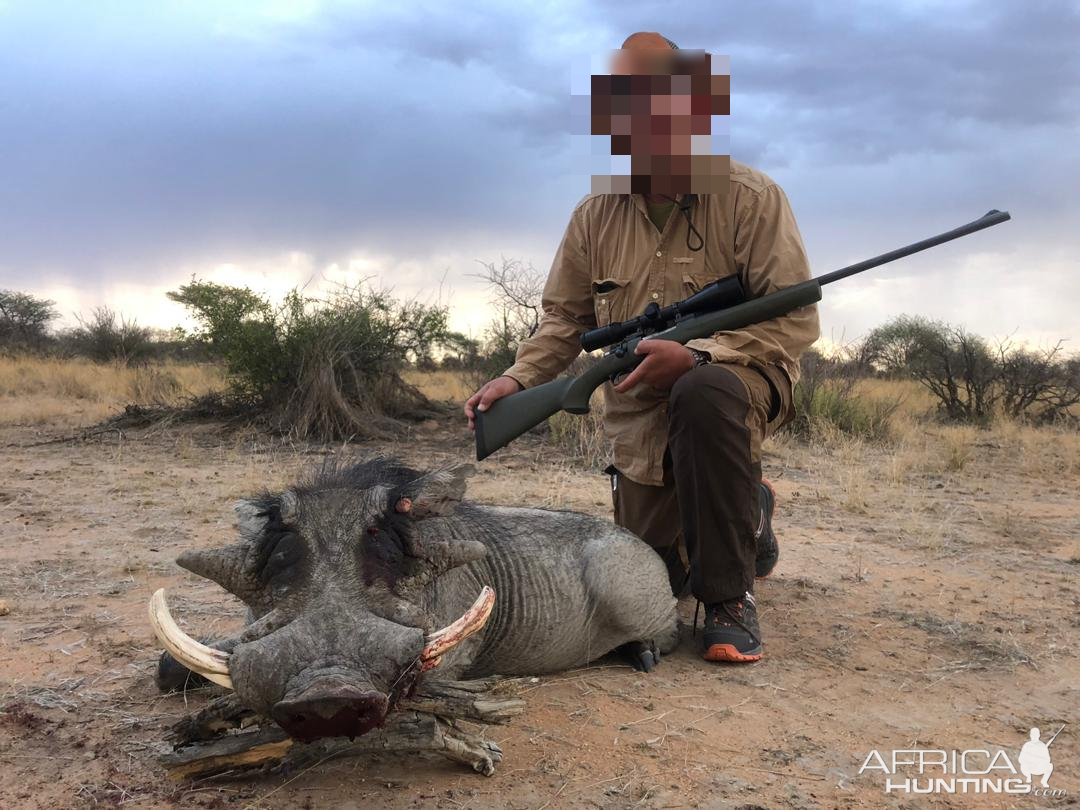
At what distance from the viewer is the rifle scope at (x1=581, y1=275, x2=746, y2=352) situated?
3.93 m

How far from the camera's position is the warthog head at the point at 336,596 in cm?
212

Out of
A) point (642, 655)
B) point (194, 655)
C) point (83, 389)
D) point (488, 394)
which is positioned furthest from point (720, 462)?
point (83, 389)

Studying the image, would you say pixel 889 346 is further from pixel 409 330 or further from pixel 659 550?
pixel 659 550

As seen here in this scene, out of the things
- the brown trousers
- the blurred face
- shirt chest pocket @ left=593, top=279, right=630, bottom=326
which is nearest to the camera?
the brown trousers

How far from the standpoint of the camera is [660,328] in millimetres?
4086

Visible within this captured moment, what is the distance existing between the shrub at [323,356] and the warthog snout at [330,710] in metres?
8.60

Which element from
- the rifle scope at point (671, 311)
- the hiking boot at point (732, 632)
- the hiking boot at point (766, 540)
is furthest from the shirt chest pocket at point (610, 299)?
the hiking boot at point (732, 632)

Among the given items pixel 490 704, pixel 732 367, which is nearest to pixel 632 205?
pixel 732 367

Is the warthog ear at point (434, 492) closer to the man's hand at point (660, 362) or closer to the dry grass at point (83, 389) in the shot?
the man's hand at point (660, 362)

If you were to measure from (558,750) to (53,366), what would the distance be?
19.1 meters

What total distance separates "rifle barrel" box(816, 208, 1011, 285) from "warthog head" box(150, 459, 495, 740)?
6.30 ft

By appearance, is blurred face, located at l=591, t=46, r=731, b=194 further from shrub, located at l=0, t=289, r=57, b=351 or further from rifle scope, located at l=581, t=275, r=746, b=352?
shrub, located at l=0, t=289, r=57, b=351

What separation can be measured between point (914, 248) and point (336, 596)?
293 cm

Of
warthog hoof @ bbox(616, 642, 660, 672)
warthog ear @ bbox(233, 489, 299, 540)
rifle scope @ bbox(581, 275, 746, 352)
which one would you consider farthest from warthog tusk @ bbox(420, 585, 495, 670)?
rifle scope @ bbox(581, 275, 746, 352)
